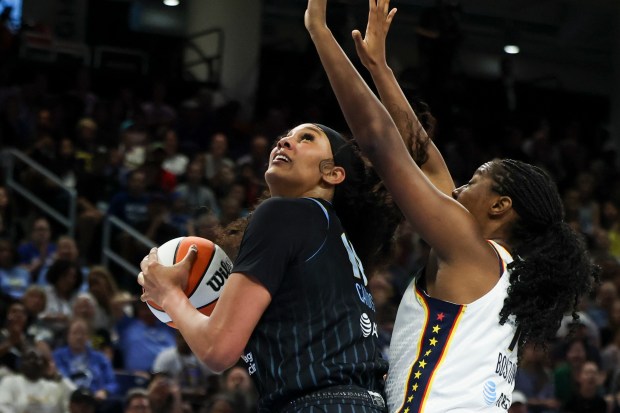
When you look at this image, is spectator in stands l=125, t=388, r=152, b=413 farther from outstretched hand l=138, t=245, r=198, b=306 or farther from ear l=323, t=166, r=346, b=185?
ear l=323, t=166, r=346, b=185

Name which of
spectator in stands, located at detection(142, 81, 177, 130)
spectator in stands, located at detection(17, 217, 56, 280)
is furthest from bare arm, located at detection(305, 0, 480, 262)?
spectator in stands, located at detection(142, 81, 177, 130)

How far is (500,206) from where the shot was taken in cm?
330

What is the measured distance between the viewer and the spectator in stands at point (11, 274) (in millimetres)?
8695

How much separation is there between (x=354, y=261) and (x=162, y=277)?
0.59 metres

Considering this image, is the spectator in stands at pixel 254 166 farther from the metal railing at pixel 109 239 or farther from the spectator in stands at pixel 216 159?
the metal railing at pixel 109 239

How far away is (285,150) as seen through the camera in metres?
3.39

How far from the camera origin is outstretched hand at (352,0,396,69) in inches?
133

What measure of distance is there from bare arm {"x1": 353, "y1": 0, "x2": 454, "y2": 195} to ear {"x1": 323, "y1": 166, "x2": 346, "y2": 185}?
306 mm

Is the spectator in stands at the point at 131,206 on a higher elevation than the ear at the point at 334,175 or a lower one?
lower

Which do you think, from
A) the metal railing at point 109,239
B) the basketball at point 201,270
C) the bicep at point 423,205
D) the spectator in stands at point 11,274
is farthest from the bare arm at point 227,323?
the metal railing at point 109,239

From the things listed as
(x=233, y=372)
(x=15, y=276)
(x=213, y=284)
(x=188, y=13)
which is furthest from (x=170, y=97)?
(x=213, y=284)

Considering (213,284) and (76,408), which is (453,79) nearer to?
(76,408)

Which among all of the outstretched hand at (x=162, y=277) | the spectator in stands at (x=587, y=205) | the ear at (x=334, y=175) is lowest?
the spectator in stands at (x=587, y=205)

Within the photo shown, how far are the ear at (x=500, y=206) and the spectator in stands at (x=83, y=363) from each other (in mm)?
4901
